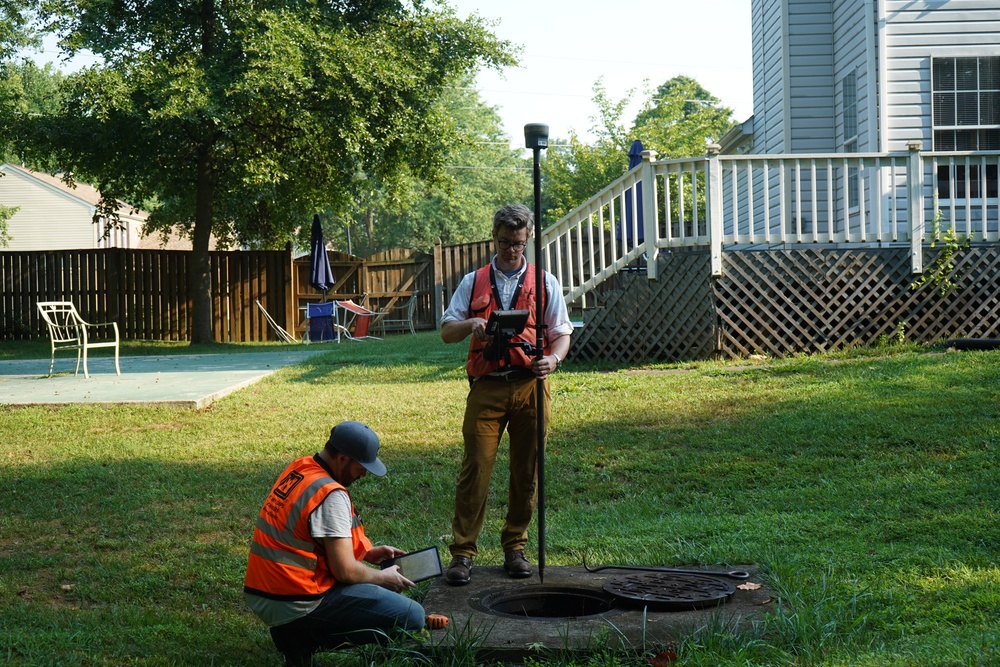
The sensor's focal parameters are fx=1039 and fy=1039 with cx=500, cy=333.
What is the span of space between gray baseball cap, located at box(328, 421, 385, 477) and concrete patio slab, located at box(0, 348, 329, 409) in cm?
675

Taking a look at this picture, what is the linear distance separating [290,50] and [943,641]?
16084 mm

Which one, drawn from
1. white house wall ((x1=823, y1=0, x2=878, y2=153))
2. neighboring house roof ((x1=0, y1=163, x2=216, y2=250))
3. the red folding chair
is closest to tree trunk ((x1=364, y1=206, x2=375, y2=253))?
neighboring house roof ((x1=0, y1=163, x2=216, y2=250))

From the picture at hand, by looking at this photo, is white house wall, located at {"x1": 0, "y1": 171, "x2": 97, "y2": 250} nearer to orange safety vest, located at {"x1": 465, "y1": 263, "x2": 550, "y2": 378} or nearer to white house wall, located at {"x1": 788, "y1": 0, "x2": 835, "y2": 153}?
white house wall, located at {"x1": 788, "y1": 0, "x2": 835, "y2": 153}

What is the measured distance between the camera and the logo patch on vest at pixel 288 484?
3635mm

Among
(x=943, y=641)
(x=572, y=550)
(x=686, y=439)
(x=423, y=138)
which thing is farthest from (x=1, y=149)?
(x=943, y=641)

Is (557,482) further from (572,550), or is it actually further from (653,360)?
(653,360)

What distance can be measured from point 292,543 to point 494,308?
1507mm

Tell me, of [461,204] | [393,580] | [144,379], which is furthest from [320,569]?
[461,204]

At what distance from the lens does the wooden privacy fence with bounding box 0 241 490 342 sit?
71.8ft

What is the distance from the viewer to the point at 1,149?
1992 centimetres

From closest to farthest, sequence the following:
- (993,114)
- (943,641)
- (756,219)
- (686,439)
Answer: (943,641), (686,439), (993,114), (756,219)

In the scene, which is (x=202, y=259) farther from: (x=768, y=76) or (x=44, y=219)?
(x=44, y=219)

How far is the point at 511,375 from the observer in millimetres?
4590

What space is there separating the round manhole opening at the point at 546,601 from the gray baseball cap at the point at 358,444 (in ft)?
3.11
